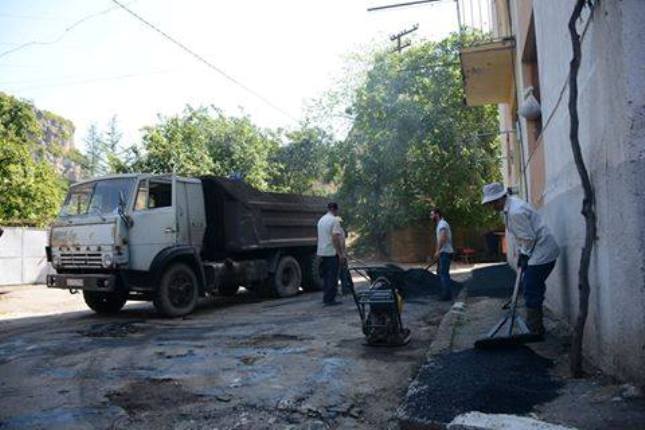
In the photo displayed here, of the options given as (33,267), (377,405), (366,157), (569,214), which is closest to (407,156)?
(366,157)

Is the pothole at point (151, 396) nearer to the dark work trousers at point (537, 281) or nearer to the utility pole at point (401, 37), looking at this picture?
the dark work trousers at point (537, 281)

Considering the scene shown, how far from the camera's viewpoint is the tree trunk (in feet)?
11.8

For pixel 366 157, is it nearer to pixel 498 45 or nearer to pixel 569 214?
pixel 498 45

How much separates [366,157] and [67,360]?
18150 mm

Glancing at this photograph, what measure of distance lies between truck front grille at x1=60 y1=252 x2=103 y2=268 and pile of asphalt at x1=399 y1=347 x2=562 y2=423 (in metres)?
5.50

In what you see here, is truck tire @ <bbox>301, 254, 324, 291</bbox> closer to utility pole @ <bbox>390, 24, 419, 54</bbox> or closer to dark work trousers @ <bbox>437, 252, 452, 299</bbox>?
dark work trousers @ <bbox>437, 252, 452, 299</bbox>

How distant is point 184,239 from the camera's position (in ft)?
29.3

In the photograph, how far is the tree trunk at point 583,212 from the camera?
3.60 metres

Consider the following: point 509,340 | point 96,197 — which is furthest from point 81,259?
point 509,340

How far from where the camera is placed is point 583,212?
12.2ft

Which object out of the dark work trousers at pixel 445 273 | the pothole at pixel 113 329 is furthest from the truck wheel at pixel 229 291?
the dark work trousers at pixel 445 273

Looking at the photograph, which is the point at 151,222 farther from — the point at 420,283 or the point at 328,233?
the point at 420,283

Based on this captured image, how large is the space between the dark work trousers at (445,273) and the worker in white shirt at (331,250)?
1603 millimetres

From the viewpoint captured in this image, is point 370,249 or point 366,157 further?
point 370,249
